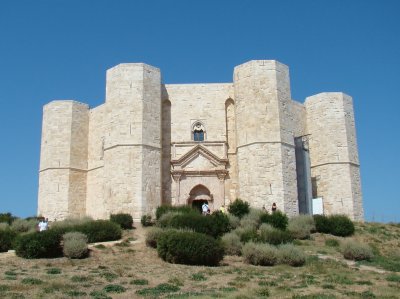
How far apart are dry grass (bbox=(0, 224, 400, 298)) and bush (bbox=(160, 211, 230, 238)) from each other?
176cm

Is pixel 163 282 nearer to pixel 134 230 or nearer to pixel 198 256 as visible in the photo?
pixel 198 256

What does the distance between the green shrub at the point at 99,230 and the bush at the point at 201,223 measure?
6.23 feet

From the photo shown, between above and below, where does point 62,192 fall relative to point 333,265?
above

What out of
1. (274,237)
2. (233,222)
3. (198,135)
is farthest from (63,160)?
(274,237)

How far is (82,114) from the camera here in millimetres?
28812

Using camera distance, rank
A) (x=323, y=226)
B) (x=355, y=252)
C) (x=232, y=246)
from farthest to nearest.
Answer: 1. (x=323, y=226)
2. (x=355, y=252)
3. (x=232, y=246)

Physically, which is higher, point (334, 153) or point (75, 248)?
point (334, 153)

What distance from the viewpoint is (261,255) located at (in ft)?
A: 48.8

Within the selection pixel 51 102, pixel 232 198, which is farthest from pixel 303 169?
pixel 51 102

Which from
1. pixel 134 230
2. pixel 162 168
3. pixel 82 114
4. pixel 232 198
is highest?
pixel 82 114

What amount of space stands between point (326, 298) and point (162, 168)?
55.1 ft

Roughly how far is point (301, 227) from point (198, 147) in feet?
25.6

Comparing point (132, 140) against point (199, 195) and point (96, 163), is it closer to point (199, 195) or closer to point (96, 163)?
point (96, 163)

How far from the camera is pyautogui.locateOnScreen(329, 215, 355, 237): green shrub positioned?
20969 millimetres
